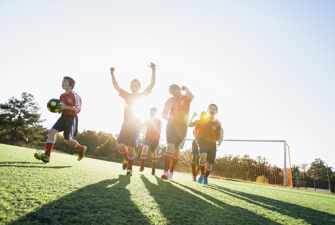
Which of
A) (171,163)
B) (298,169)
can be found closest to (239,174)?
(171,163)

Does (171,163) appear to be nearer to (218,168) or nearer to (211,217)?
(211,217)

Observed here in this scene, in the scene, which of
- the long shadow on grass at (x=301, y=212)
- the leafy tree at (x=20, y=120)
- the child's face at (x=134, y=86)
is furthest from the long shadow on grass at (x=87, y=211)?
the leafy tree at (x=20, y=120)

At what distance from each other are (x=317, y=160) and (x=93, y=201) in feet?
374

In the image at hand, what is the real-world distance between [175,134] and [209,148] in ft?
3.89

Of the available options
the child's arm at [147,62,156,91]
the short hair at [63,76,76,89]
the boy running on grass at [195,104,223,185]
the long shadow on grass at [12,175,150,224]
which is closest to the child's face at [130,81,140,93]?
the child's arm at [147,62,156,91]

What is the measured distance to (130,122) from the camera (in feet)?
13.5

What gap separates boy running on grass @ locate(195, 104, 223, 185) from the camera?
15.6 ft

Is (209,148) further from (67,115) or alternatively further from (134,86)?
(67,115)

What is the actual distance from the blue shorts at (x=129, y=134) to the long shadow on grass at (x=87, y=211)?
237 cm

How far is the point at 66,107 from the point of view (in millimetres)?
3889

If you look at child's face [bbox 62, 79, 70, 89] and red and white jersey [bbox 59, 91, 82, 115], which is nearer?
red and white jersey [bbox 59, 91, 82, 115]

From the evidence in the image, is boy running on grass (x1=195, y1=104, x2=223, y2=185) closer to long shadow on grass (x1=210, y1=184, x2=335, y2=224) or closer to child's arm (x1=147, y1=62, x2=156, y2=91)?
child's arm (x1=147, y1=62, x2=156, y2=91)

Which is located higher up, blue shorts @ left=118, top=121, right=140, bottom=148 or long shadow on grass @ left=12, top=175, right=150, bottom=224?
blue shorts @ left=118, top=121, right=140, bottom=148

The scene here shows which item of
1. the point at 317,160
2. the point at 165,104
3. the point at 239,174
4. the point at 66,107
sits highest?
the point at 317,160
